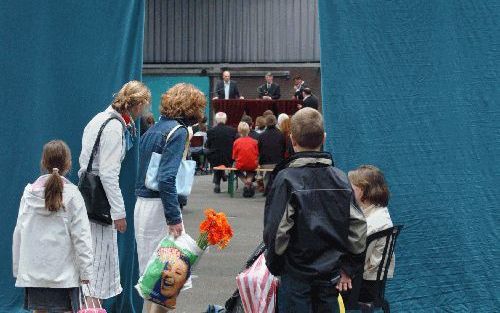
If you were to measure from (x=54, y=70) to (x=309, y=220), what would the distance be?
3002 millimetres

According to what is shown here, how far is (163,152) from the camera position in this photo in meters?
5.93

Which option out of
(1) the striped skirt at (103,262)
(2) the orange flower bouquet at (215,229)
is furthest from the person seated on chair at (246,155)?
(2) the orange flower bouquet at (215,229)

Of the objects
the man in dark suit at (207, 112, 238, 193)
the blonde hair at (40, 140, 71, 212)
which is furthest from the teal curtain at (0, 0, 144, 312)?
the man in dark suit at (207, 112, 238, 193)

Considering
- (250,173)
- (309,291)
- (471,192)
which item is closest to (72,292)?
(309,291)

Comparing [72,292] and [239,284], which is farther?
[72,292]

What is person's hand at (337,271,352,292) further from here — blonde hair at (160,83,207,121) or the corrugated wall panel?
the corrugated wall panel

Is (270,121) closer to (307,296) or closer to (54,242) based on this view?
(54,242)

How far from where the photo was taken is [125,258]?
6.95m

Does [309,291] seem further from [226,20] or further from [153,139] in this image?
[226,20]

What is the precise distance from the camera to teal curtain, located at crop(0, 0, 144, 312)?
662 centimetres

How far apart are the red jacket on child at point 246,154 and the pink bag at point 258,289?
12.2 meters

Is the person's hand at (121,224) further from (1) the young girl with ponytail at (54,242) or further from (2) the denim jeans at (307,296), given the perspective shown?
(2) the denim jeans at (307,296)

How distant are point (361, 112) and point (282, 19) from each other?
24124 mm

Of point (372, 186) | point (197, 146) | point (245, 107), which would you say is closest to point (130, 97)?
point (372, 186)
